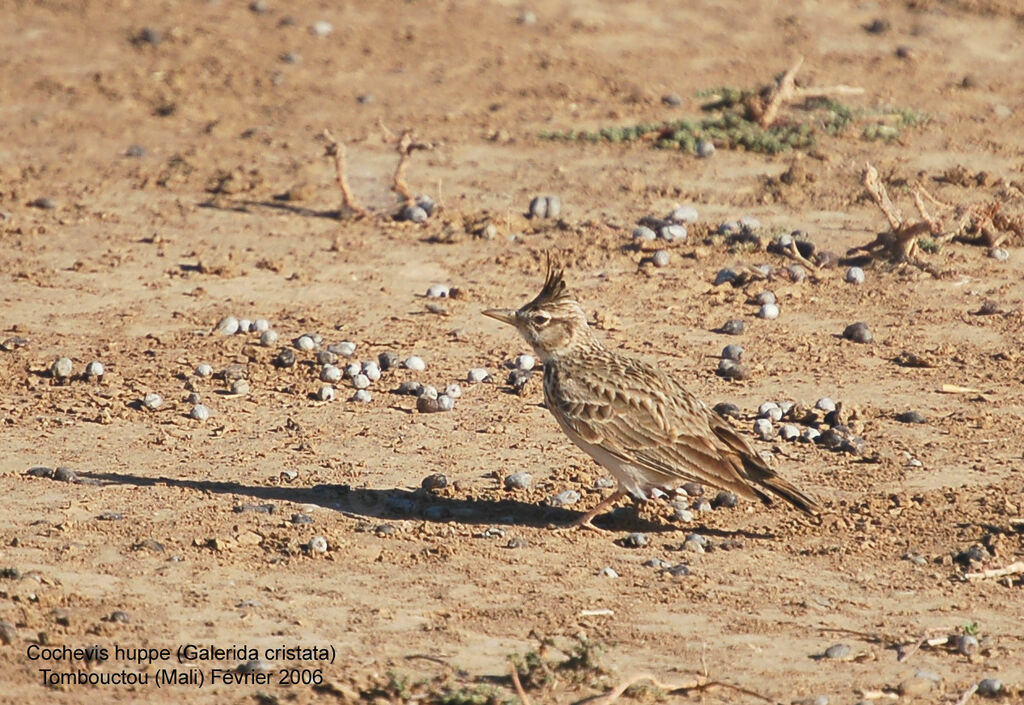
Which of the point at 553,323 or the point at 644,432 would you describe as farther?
the point at 553,323

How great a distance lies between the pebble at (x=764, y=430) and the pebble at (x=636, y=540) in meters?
1.41

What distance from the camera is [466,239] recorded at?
12062mm

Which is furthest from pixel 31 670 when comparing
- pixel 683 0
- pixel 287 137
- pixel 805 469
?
pixel 683 0

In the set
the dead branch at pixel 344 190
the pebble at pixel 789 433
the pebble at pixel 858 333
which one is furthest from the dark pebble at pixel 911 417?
the dead branch at pixel 344 190

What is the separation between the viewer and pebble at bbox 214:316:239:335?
10.5 meters

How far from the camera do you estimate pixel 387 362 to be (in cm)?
999

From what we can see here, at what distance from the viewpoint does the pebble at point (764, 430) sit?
9.03 m

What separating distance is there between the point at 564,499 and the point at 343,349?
2.44m

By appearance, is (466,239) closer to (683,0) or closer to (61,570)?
(61,570)

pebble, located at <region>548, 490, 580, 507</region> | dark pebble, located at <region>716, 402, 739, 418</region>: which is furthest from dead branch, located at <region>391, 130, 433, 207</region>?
pebble, located at <region>548, 490, 580, 507</region>

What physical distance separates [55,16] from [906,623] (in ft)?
42.4

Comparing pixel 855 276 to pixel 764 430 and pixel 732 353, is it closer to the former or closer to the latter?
pixel 732 353

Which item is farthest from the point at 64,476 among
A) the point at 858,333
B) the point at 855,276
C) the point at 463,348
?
the point at 855,276

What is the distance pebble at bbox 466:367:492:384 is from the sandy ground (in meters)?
0.12
